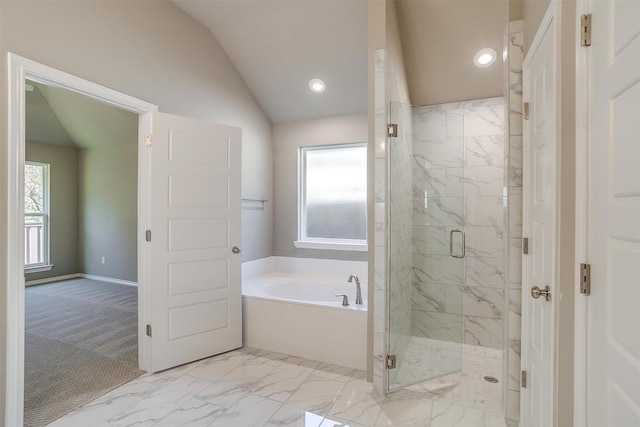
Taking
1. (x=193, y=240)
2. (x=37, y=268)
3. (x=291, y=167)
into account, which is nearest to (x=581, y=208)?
(x=193, y=240)

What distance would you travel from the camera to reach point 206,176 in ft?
8.90

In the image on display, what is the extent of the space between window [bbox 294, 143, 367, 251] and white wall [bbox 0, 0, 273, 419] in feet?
1.58

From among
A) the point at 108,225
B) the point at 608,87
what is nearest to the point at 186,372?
the point at 608,87

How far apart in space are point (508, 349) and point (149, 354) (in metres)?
2.46

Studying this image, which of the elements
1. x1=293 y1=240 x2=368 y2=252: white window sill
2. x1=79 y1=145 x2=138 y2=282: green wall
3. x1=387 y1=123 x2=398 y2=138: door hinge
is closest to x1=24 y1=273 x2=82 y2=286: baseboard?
x1=79 y1=145 x2=138 y2=282: green wall

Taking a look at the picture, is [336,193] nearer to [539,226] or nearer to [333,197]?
Result: [333,197]

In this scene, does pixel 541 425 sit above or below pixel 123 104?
below

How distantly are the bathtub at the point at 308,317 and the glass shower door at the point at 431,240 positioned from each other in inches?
15.7

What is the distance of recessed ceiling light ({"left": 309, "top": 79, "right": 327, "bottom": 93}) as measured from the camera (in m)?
3.47

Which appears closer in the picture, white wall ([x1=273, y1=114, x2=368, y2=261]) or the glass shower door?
the glass shower door

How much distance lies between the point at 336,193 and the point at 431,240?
1488 millimetres

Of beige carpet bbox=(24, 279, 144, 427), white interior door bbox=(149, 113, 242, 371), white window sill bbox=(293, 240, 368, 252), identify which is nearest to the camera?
beige carpet bbox=(24, 279, 144, 427)

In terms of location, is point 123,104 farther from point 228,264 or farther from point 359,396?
point 359,396

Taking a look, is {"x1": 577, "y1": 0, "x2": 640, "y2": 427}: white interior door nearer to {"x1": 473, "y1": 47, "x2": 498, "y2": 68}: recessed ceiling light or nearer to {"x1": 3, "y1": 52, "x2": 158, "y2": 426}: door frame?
{"x1": 473, "y1": 47, "x2": 498, "y2": 68}: recessed ceiling light
